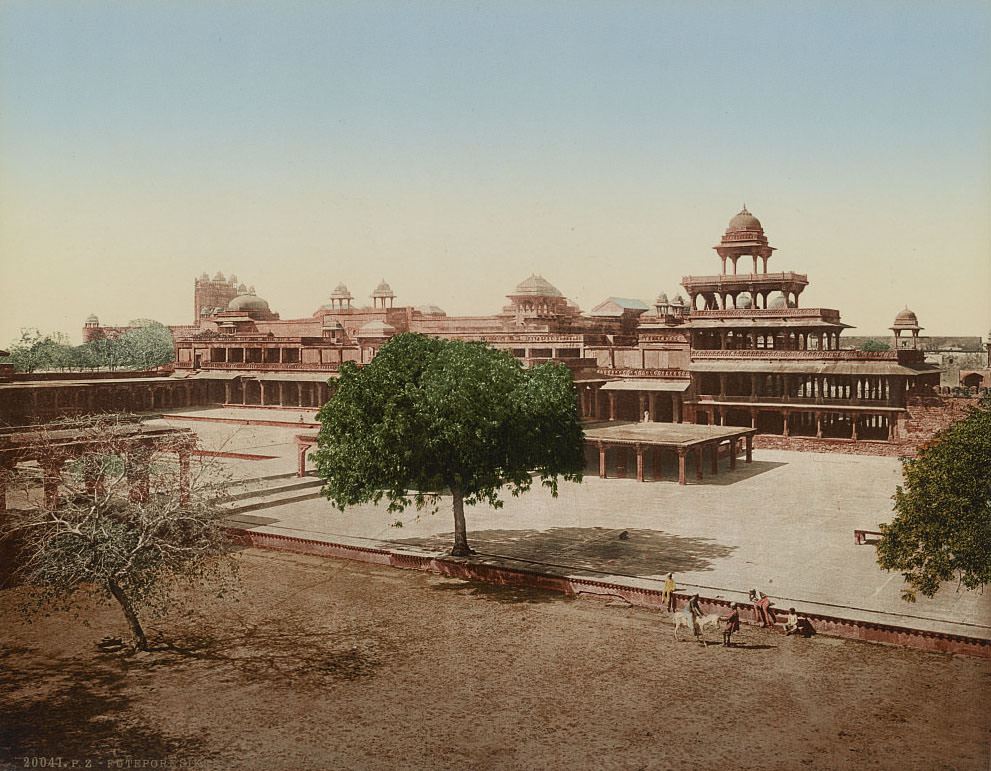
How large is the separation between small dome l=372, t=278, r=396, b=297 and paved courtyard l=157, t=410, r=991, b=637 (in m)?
44.9

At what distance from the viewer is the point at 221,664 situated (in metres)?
17.9

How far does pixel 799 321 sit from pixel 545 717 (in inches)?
1760

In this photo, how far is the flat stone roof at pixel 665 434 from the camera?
38.4 metres

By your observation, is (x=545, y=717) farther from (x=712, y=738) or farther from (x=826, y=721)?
(x=826, y=721)

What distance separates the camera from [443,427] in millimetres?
24453

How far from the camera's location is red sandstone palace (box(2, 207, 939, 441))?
50.8 m

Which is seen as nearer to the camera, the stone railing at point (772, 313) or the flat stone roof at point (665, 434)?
the flat stone roof at point (665, 434)

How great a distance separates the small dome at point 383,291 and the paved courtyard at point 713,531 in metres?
44.9

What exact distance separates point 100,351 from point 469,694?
295ft

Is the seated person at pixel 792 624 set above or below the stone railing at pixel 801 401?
below

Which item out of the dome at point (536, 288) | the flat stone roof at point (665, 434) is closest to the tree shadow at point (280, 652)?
the flat stone roof at point (665, 434)

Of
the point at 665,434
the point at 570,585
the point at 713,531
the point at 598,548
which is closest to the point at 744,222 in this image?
the point at 665,434

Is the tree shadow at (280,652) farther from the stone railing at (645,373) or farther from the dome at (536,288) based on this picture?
the dome at (536,288)

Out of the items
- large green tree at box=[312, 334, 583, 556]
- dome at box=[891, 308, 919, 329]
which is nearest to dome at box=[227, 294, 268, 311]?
dome at box=[891, 308, 919, 329]
